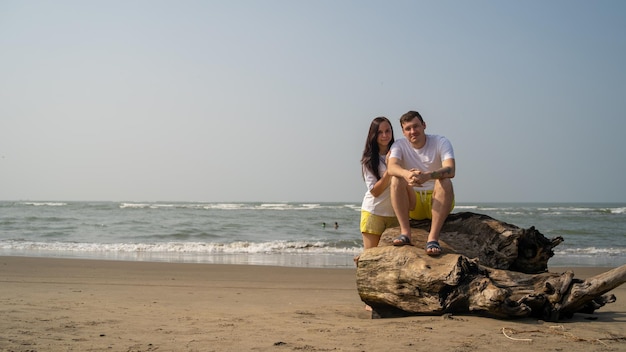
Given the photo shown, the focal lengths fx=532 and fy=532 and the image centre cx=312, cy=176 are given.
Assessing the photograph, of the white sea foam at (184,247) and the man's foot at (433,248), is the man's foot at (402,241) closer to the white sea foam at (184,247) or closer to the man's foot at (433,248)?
the man's foot at (433,248)

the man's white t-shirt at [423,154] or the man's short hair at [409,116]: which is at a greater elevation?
the man's short hair at [409,116]

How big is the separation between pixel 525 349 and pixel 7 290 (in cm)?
597

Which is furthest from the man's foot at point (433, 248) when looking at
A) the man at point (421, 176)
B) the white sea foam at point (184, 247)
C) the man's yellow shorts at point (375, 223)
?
the white sea foam at point (184, 247)

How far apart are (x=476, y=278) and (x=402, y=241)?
81 centimetres

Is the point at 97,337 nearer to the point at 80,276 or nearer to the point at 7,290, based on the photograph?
the point at 7,290

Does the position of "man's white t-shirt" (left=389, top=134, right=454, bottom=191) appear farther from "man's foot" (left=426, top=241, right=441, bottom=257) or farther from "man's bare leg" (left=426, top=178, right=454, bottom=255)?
"man's foot" (left=426, top=241, right=441, bottom=257)

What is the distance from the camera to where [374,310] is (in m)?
5.30

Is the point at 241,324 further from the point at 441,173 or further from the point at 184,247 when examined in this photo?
the point at 184,247

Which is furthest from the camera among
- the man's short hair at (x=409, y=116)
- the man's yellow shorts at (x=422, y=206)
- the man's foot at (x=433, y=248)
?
the man's yellow shorts at (x=422, y=206)

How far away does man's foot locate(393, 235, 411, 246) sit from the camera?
5.17 metres

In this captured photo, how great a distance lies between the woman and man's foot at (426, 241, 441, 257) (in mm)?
938

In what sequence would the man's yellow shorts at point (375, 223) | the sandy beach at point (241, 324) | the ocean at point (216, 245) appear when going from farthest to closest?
the ocean at point (216, 245) → the man's yellow shorts at point (375, 223) → the sandy beach at point (241, 324)

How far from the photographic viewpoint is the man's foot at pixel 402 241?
5.17m

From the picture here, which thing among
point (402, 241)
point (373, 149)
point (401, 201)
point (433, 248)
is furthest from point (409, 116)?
point (433, 248)
